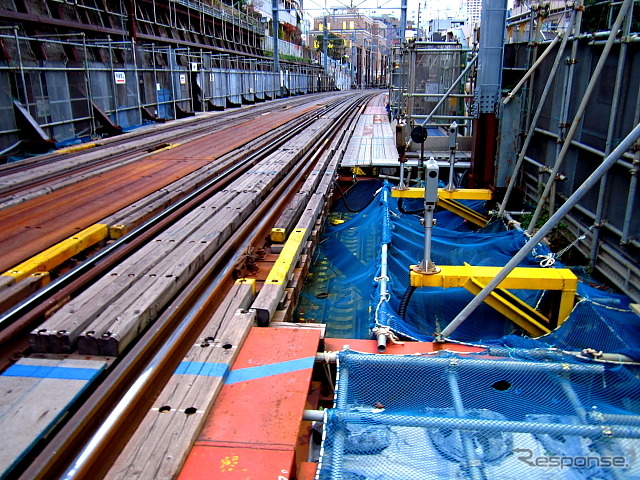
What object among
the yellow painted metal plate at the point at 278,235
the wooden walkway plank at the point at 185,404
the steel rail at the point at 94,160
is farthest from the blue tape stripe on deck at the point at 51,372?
the steel rail at the point at 94,160

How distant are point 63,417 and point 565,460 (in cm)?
265

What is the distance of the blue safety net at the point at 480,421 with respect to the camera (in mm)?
2766

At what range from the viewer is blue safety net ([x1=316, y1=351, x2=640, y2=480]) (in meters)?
2.77

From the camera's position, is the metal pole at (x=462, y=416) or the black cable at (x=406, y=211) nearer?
the metal pole at (x=462, y=416)

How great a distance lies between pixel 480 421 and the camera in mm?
2850

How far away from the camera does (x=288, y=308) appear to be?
16.2 ft

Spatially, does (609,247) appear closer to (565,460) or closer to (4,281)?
(565,460)

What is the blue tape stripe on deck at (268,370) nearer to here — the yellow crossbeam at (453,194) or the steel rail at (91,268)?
the steel rail at (91,268)

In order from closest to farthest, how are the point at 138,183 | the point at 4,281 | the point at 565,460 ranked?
the point at 565,460 → the point at 4,281 → the point at 138,183

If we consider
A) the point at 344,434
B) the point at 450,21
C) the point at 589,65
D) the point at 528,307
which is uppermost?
the point at 450,21

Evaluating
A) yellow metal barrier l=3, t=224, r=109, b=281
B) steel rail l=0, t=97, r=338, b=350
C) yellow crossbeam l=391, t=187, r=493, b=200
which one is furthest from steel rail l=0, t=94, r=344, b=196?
yellow crossbeam l=391, t=187, r=493, b=200

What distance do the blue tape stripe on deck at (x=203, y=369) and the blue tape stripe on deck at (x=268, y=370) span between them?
6cm

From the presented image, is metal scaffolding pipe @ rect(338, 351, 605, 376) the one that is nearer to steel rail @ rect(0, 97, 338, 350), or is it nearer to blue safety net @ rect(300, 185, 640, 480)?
blue safety net @ rect(300, 185, 640, 480)

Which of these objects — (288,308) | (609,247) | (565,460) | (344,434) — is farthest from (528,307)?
(344,434)
